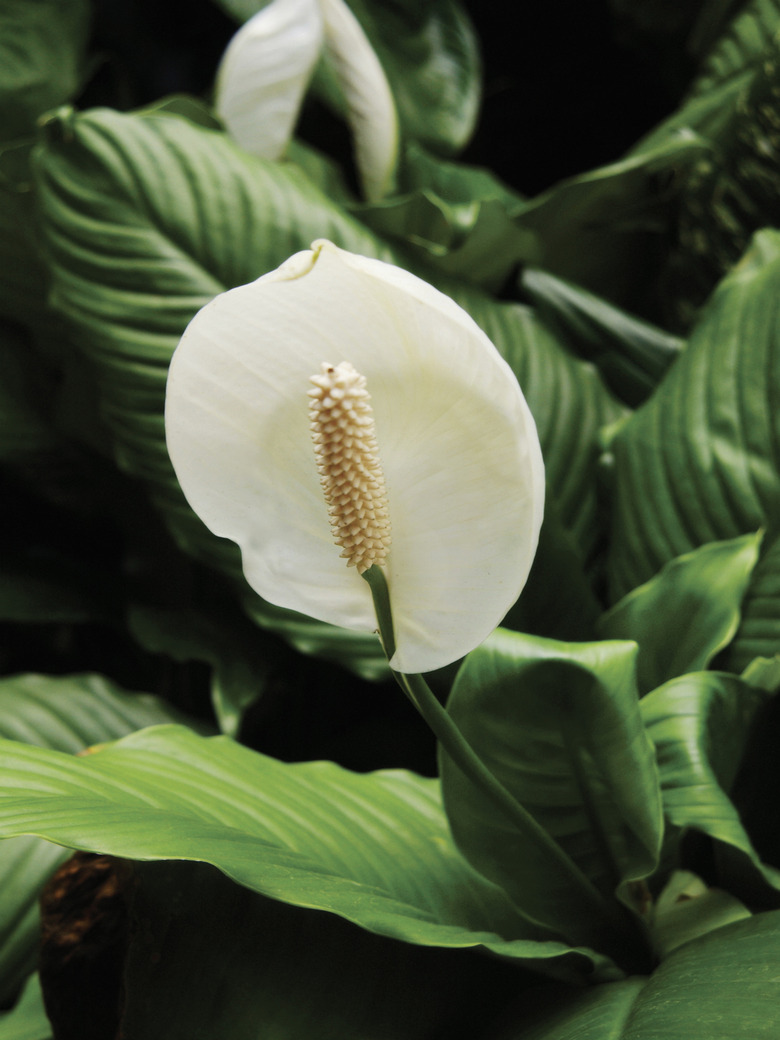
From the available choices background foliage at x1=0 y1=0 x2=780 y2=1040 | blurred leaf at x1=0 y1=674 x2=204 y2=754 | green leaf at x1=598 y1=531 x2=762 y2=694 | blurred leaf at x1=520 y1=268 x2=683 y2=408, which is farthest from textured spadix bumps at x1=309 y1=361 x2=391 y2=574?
blurred leaf at x1=520 y1=268 x2=683 y2=408

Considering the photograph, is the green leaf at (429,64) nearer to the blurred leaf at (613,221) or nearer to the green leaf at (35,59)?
the blurred leaf at (613,221)

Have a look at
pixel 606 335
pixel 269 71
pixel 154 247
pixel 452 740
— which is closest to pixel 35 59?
pixel 269 71

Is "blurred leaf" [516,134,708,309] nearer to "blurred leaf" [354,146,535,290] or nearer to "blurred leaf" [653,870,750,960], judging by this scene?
"blurred leaf" [354,146,535,290]

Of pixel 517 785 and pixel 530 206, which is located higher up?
pixel 530 206

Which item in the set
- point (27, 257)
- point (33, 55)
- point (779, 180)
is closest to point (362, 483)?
point (27, 257)

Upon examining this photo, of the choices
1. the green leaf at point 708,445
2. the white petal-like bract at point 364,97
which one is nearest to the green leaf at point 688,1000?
the green leaf at point 708,445

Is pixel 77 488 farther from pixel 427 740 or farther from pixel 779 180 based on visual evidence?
pixel 779 180

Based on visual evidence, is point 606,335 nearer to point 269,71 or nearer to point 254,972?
point 269,71
